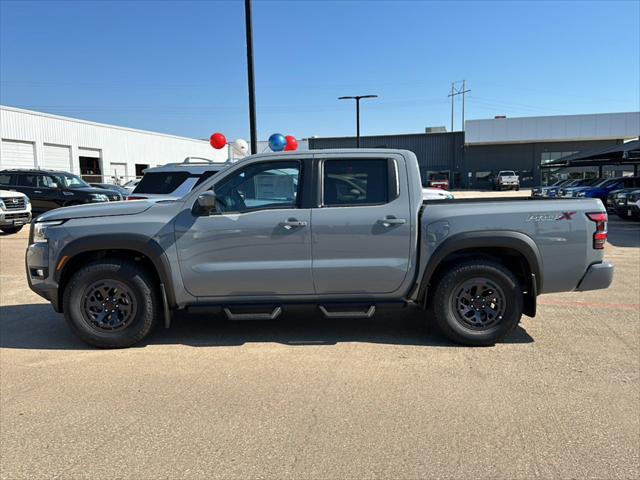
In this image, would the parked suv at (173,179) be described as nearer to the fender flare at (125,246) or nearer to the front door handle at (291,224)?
the fender flare at (125,246)

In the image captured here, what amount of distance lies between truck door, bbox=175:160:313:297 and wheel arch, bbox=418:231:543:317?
1.17 metres

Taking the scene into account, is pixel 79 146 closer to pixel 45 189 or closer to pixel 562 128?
pixel 45 189

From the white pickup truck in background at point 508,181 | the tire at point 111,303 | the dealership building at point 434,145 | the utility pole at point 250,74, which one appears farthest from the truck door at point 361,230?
the white pickup truck in background at point 508,181

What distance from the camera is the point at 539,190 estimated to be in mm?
29047

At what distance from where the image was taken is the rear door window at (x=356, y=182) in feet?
15.0

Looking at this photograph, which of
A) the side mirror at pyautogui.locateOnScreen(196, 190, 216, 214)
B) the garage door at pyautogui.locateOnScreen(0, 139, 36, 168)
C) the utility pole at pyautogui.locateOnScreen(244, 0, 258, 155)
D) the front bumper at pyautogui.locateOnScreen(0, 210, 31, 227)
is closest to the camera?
the side mirror at pyautogui.locateOnScreen(196, 190, 216, 214)

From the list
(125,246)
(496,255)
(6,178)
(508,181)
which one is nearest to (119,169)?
(6,178)

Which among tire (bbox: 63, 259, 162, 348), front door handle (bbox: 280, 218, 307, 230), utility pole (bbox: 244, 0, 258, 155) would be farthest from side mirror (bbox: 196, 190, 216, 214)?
utility pole (bbox: 244, 0, 258, 155)

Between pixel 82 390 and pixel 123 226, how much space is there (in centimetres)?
148

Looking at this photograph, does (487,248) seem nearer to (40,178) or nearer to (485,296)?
(485,296)

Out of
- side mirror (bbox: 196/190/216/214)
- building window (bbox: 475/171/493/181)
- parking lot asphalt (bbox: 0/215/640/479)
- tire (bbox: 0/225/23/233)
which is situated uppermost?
building window (bbox: 475/171/493/181)

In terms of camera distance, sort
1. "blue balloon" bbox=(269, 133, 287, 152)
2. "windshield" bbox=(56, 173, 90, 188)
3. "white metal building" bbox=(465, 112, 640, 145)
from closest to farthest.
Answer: "blue balloon" bbox=(269, 133, 287, 152), "windshield" bbox=(56, 173, 90, 188), "white metal building" bbox=(465, 112, 640, 145)

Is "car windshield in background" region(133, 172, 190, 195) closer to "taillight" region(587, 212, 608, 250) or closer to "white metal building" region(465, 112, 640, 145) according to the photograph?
"taillight" region(587, 212, 608, 250)

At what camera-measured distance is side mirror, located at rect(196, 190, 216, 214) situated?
4.33 m
